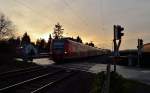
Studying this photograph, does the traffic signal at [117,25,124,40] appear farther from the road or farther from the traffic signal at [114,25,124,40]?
the road

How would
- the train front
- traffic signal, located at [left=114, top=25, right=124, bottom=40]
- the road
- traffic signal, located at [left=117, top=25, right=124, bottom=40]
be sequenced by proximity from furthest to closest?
the train front → the road → traffic signal, located at [left=117, top=25, right=124, bottom=40] → traffic signal, located at [left=114, top=25, right=124, bottom=40]

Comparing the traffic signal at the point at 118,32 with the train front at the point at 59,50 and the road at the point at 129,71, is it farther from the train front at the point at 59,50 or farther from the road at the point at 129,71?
the train front at the point at 59,50

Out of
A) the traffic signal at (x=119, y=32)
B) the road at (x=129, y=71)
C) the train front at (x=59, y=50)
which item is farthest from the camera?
the train front at (x=59, y=50)

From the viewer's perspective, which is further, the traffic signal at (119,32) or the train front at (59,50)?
the train front at (59,50)

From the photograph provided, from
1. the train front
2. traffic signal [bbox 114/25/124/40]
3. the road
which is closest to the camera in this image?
traffic signal [bbox 114/25/124/40]

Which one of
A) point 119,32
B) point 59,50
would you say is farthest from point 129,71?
point 119,32

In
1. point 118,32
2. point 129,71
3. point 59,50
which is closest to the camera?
point 118,32

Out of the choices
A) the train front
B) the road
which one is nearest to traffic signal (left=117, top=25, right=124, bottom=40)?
the road

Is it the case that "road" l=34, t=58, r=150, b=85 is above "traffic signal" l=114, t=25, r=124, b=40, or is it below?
below

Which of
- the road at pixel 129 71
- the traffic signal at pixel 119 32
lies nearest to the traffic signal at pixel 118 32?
the traffic signal at pixel 119 32

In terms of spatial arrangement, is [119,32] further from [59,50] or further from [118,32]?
[59,50]

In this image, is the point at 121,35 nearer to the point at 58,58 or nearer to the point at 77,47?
the point at 58,58

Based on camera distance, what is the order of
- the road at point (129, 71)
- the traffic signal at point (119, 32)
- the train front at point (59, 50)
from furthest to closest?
the train front at point (59, 50)
the road at point (129, 71)
the traffic signal at point (119, 32)

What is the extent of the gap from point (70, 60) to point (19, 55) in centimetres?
1416
